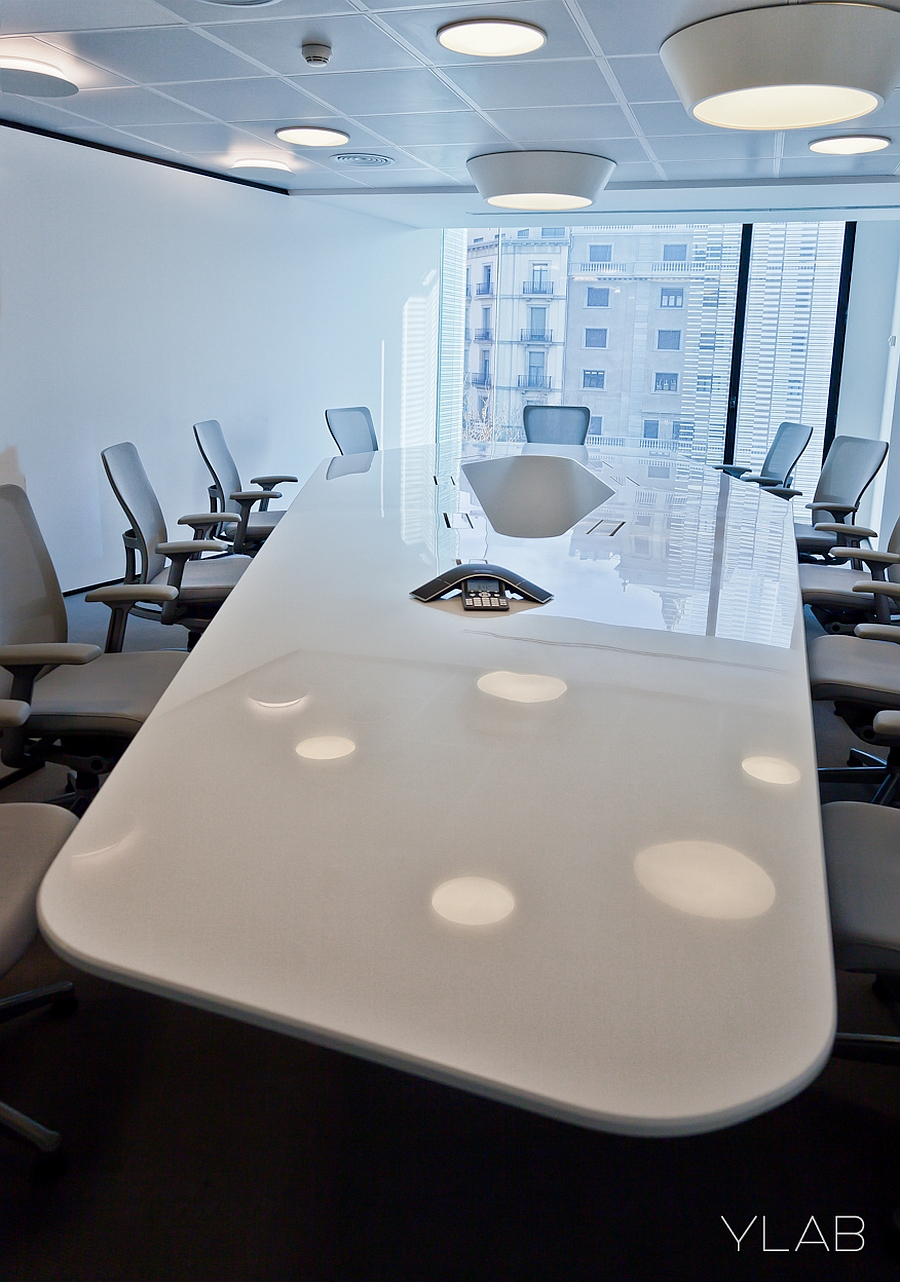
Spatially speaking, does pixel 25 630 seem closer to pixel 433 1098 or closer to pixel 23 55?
pixel 433 1098

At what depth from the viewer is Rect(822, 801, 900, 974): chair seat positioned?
1.44 metres

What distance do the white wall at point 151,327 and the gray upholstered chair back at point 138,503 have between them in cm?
173

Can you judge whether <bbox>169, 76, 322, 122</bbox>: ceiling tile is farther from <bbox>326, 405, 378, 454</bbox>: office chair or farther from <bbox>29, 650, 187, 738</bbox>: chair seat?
<bbox>29, 650, 187, 738</bbox>: chair seat

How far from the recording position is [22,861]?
163 centimetres

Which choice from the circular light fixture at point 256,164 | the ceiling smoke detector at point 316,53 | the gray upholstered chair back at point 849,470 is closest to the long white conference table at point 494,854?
the ceiling smoke detector at point 316,53

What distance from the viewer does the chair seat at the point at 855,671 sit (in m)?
2.53

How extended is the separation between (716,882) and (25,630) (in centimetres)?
197

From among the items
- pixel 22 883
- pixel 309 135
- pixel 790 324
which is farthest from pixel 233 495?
pixel 790 324

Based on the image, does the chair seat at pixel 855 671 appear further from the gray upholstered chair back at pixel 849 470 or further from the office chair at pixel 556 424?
the office chair at pixel 556 424

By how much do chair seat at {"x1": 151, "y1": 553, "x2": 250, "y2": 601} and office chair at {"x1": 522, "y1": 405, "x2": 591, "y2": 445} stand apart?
3448 mm

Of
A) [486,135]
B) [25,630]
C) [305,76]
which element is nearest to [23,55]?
[305,76]

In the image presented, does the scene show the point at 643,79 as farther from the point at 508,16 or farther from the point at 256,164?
the point at 256,164

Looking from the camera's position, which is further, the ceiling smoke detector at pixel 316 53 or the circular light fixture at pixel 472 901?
the ceiling smoke detector at pixel 316 53

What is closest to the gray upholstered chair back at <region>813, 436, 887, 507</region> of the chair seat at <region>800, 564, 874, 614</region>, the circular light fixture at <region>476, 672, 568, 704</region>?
the chair seat at <region>800, 564, 874, 614</region>
